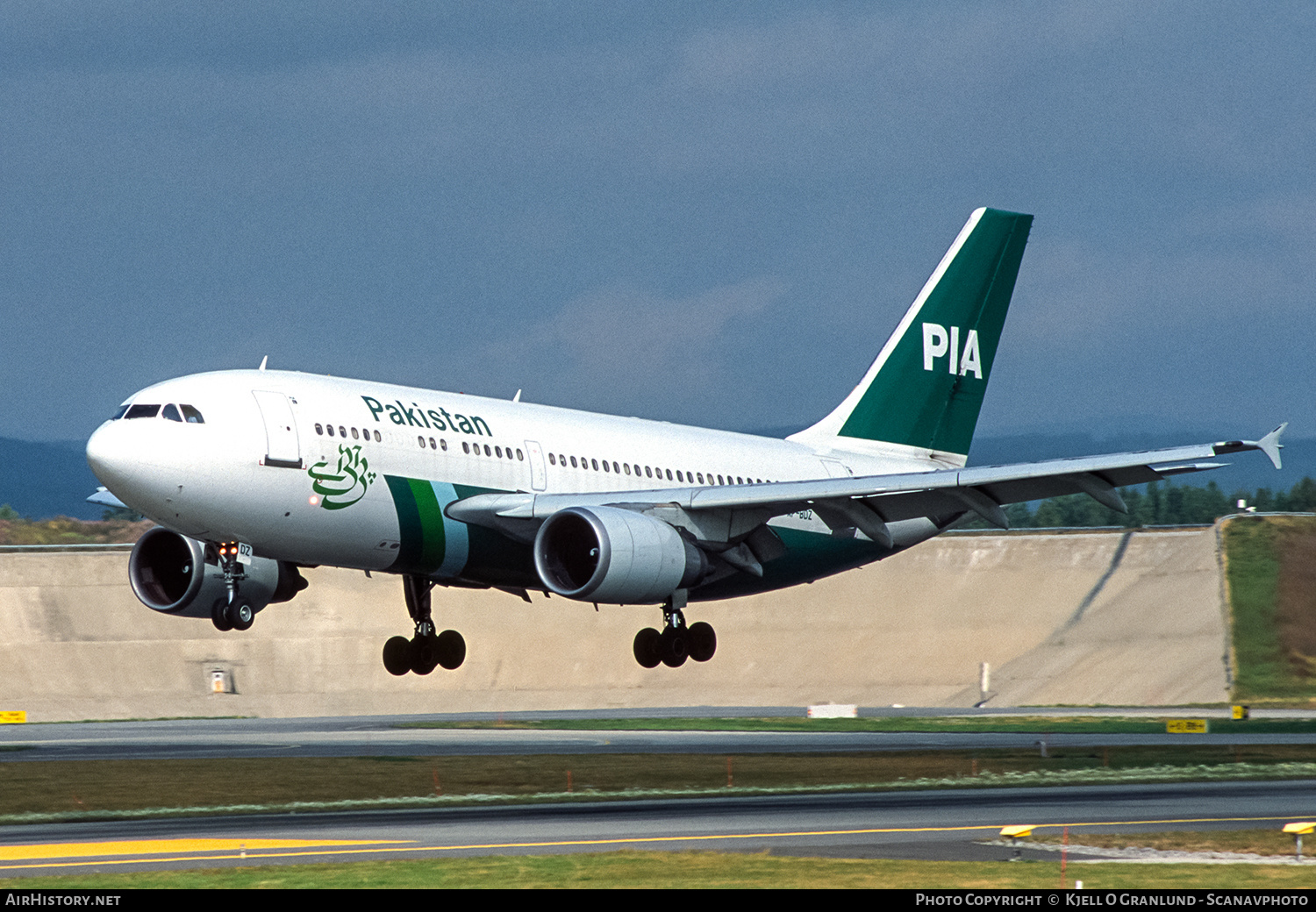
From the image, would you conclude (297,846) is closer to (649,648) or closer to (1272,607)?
(649,648)

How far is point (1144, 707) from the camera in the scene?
306ft

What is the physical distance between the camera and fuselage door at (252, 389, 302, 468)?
40.9m

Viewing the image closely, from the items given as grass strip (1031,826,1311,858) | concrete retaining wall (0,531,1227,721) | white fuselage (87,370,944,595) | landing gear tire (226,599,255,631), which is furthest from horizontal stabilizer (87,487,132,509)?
concrete retaining wall (0,531,1227,721)

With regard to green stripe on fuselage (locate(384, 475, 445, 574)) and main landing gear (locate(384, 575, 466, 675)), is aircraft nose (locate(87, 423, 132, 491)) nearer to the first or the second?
green stripe on fuselage (locate(384, 475, 445, 574))

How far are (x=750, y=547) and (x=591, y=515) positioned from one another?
7061mm

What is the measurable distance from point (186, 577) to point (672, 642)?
12233mm

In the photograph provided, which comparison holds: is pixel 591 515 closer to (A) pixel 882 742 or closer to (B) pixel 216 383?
(B) pixel 216 383

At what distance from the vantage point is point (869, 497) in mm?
48031

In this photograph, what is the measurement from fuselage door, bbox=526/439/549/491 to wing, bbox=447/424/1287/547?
0.53m

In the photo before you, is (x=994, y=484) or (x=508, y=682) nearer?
(x=994, y=484)

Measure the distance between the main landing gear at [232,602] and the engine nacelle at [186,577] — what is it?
6.58 ft

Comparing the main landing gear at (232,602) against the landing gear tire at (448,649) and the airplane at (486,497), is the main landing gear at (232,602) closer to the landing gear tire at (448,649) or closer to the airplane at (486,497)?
the airplane at (486,497)

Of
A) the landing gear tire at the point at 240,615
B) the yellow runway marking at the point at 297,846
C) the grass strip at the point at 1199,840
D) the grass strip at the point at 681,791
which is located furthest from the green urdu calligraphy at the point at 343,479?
the grass strip at the point at 1199,840

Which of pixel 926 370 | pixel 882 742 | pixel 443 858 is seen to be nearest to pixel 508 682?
pixel 882 742
